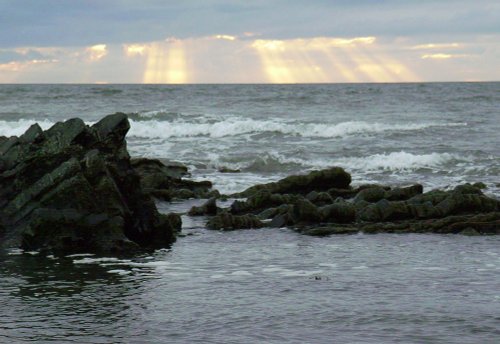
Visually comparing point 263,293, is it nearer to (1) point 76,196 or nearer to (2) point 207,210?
(1) point 76,196

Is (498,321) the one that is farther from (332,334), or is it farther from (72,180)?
(72,180)

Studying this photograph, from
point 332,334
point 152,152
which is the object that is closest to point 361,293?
point 332,334

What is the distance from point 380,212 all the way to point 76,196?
25.5 feet

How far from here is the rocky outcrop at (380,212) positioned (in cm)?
1920

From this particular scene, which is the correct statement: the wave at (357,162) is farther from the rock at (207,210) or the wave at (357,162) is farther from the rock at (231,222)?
the rock at (231,222)

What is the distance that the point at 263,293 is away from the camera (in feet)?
42.5

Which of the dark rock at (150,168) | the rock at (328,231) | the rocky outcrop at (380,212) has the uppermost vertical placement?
the dark rock at (150,168)

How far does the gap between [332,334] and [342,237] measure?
7.87 metres

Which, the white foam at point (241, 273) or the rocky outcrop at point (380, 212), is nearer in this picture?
the white foam at point (241, 273)

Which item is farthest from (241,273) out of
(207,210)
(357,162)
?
(357,162)

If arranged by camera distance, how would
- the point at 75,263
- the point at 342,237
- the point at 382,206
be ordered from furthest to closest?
the point at 382,206, the point at 342,237, the point at 75,263

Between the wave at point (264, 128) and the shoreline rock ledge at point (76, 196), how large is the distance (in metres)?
32.4

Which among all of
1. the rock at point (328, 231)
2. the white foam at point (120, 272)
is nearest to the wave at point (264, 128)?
the rock at point (328, 231)

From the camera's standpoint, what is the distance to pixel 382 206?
2064cm
